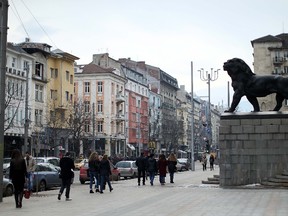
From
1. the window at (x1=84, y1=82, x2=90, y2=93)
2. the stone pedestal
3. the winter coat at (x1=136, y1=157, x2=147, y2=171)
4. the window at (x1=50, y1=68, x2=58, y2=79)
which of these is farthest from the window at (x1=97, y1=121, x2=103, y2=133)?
the stone pedestal

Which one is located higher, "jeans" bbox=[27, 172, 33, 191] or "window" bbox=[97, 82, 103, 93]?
"window" bbox=[97, 82, 103, 93]

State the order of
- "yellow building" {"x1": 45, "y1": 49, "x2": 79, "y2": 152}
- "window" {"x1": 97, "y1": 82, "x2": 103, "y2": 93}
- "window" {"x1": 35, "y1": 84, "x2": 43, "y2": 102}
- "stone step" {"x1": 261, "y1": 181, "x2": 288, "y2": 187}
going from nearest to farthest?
"stone step" {"x1": 261, "y1": 181, "x2": 288, "y2": 187} < "yellow building" {"x1": 45, "y1": 49, "x2": 79, "y2": 152} < "window" {"x1": 35, "y1": 84, "x2": 43, "y2": 102} < "window" {"x1": 97, "y1": 82, "x2": 103, "y2": 93}

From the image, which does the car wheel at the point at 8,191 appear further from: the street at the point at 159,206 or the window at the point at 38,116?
the window at the point at 38,116

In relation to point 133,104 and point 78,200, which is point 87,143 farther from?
point 78,200

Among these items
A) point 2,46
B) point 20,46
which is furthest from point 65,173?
point 20,46

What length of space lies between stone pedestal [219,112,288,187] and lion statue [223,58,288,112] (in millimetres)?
971

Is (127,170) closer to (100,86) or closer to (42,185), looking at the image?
(42,185)

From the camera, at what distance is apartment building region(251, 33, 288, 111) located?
8888cm

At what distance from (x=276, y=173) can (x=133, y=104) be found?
79.0 m

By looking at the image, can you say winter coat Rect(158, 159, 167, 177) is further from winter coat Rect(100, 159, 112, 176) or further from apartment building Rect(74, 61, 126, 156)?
apartment building Rect(74, 61, 126, 156)

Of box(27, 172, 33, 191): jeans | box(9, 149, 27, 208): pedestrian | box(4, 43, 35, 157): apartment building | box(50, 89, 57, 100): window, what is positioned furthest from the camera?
box(50, 89, 57, 100): window

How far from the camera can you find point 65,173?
1892 centimetres

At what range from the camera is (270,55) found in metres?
90.7

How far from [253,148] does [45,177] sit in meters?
10.5
